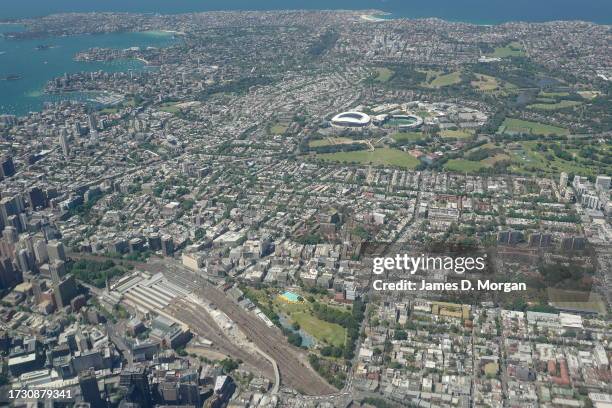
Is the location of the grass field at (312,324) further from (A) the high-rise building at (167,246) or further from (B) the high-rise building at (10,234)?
(B) the high-rise building at (10,234)

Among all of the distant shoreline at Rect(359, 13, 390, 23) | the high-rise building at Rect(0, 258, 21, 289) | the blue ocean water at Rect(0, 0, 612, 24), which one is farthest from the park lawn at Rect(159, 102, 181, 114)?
the blue ocean water at Rect(0, 0, 612, 24)

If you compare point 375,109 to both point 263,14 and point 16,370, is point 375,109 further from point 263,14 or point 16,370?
point 263,14

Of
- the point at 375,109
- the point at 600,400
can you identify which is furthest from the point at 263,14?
the point at 600,400

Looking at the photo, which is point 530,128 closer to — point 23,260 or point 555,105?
point 555,105

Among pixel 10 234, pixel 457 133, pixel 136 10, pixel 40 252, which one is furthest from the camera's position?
pixel 136 10

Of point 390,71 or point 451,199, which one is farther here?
point 390,71

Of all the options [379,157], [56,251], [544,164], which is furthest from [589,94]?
[56,251]
